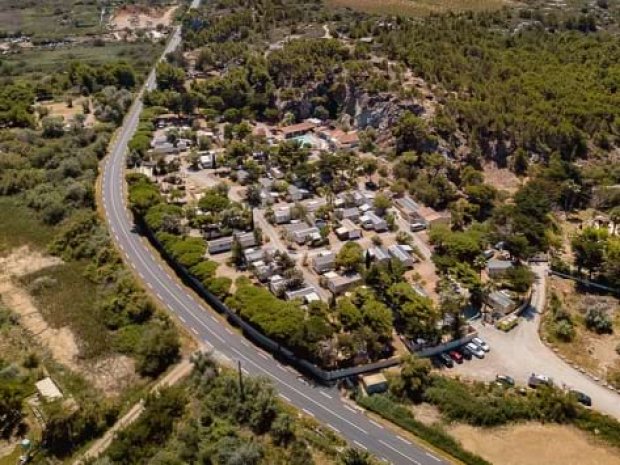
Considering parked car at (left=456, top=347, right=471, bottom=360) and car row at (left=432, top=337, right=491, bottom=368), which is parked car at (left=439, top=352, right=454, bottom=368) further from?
parked car at (left=456, top=347, right=471, bottom=360)

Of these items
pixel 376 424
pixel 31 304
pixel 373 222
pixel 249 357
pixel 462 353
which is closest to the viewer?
pixel 376 424

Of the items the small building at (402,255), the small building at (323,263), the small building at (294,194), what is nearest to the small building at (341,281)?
the small building at (323,263)

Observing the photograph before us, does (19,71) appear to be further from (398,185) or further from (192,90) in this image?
(398,185)

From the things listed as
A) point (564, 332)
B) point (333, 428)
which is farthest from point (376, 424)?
point (564, 332)

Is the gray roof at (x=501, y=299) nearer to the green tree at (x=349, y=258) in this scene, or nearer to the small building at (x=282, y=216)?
the green tree at (x=349, y=258)

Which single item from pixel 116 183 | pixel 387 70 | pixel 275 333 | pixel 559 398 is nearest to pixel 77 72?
pixel 116 183

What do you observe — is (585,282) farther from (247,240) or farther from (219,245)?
(219,245)

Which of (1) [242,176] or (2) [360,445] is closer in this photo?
(2) [360,445]
